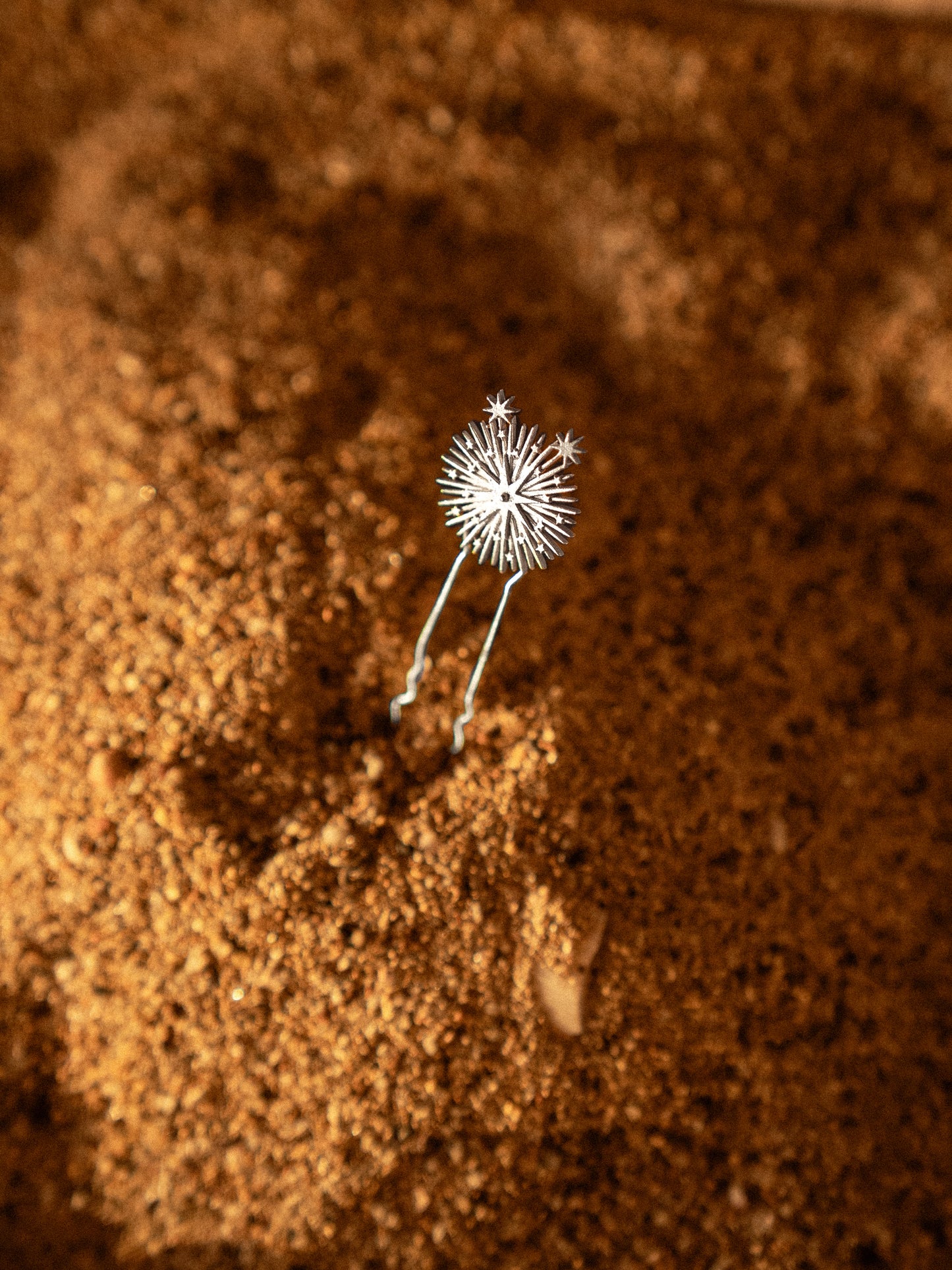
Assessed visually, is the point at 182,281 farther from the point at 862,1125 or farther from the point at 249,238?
the point at 862,1125

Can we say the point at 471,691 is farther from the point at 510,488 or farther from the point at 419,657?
the point at 510,488

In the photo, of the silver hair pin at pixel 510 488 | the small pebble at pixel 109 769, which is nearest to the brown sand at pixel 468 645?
the small pebble at pixel 109 769

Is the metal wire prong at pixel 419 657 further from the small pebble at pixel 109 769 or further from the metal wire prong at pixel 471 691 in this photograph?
the small pebble at pixel 109 769

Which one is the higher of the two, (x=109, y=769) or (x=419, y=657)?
(x=419, y=657)

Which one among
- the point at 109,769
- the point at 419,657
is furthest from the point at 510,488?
the point at 109,769

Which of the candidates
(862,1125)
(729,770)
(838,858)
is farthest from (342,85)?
(862,1125)

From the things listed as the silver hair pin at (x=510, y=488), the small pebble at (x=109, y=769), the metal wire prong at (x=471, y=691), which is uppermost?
the silver hair pin at (x=510, y=488)
